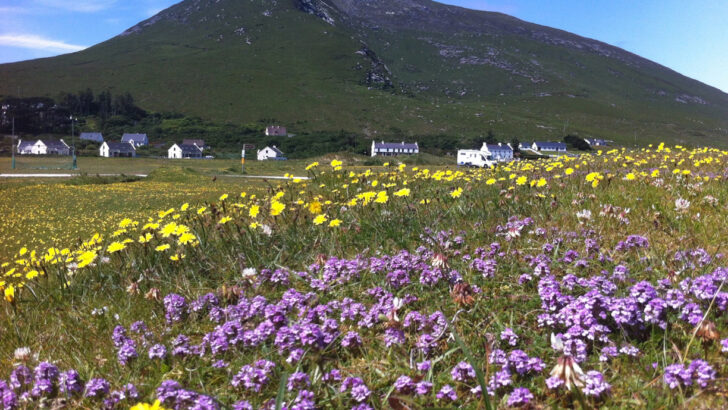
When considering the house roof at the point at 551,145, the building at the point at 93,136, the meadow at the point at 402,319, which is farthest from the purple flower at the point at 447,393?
the building at the point at 93,136

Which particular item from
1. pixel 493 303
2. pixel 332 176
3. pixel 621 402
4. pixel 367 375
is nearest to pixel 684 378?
pixel 621 402

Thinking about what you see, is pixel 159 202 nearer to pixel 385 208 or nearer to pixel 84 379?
pixel 385 208

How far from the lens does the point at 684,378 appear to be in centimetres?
167

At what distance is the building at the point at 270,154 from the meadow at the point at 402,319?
113m

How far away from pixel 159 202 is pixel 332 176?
12768mm

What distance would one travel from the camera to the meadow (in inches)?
73.5

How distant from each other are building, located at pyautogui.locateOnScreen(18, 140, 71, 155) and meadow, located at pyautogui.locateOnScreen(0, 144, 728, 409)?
137m

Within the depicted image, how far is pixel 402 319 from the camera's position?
2561 mm

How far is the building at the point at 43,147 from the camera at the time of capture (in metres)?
117

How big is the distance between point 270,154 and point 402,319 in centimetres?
11573

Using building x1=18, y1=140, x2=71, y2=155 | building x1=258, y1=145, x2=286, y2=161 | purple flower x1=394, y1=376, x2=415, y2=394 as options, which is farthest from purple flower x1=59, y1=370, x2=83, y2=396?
building x1=18, y1=140, x2=71, y2=155

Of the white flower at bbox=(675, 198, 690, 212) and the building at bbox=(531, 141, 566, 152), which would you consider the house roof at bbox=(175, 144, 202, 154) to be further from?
the white flower at bbox=(675, 198, 690, 212)

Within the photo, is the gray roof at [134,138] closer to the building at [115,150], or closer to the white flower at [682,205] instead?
the building at [115,150]

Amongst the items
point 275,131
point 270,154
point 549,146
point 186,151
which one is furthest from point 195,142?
point 549,146
